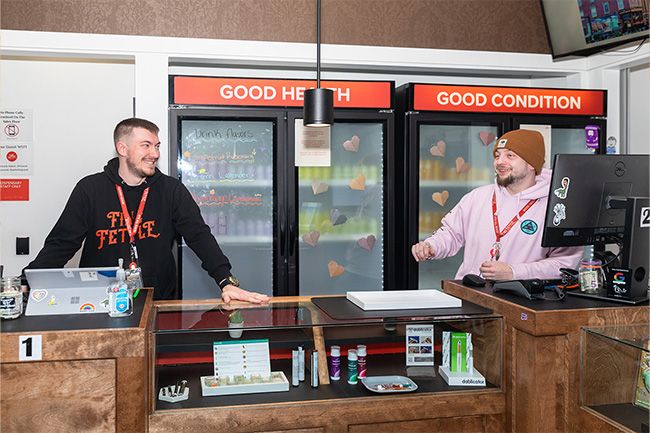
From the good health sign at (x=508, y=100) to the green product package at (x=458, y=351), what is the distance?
2.32 metres

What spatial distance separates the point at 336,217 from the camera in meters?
4.56

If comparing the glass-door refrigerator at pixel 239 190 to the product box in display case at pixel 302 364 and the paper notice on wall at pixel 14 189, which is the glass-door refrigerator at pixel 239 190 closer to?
the paper notice on wall at pixel 14 189

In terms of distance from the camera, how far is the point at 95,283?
207cm

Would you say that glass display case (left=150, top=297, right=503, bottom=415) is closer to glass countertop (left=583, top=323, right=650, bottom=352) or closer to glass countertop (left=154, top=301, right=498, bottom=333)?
glass countertop (left=154, top=301, right=498, bottom=333)

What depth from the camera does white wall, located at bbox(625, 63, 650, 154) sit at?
4906mm

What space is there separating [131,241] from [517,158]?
215 centimetres

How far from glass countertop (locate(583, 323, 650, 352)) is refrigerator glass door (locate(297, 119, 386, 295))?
2.51m

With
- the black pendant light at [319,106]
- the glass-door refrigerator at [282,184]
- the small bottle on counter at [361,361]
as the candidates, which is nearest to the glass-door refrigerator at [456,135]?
the glass-door refrigerator at [282,184]

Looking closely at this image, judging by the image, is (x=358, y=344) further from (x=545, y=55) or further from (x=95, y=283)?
(x=545, y=55)

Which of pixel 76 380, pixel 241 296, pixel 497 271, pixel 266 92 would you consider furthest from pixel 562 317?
pixel 266 92

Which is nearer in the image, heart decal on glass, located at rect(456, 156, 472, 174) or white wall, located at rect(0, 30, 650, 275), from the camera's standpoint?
white wall, located at rect(0, 30, 650, 275)

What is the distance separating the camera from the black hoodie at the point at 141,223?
328cm

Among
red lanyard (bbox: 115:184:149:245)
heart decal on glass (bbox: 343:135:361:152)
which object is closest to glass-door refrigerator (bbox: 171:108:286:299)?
heart decal on glass (bbox: 343:135:361:152)

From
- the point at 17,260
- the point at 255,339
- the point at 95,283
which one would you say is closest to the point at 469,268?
the point at 255,339
